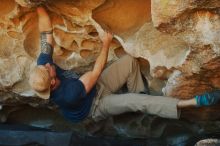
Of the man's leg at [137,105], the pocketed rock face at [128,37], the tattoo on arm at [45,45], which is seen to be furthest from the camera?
the tattoo on arm at [45,45]

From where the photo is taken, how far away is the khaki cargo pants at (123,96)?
104 inches

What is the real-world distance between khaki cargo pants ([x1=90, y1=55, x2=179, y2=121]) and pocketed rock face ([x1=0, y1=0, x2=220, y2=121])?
8cm

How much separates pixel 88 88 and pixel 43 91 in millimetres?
233

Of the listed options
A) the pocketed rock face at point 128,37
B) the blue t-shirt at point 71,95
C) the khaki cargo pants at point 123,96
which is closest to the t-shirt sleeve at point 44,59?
the blue t-shirt at point 71,95

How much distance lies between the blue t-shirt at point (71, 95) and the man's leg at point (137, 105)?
0.28 feet

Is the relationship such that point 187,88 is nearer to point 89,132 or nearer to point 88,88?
point 88,88

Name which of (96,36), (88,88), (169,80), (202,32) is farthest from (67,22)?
(202,32)

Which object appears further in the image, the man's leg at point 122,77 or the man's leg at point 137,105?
the man's leg at point 122,77

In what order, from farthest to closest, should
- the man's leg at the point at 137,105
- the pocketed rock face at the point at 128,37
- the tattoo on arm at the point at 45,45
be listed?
the tattoo on arm at the point at 45,45 < the man's leg at the point at 137,105 < the pocketed rock face at the point at 128,37

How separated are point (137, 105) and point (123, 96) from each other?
9 cm

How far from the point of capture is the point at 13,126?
321 centimetres

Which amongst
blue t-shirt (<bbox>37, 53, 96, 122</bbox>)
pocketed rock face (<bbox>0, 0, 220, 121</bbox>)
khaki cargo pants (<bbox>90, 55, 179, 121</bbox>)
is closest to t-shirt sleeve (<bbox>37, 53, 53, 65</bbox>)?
blue t-shirt (<bbox>37, 53, 96, 122</bbox>)

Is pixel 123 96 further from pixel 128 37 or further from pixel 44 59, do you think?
pixel 44 59

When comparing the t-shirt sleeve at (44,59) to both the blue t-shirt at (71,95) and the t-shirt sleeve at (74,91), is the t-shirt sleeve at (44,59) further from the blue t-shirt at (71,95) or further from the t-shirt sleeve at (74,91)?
the t-shirt sleeve at (74,91)
